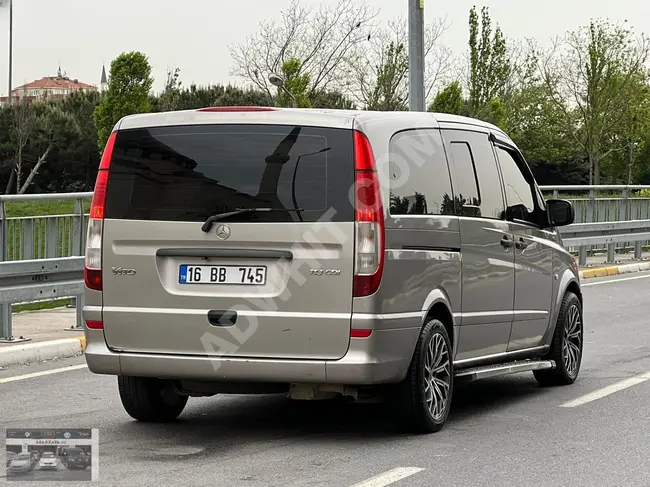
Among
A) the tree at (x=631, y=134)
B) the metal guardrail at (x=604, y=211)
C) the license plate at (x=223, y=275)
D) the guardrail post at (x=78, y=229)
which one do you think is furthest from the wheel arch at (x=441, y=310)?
the tree at (x=631, y=134)

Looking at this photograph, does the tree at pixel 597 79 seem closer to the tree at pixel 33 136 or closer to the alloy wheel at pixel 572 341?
the tree at pixel 33 136

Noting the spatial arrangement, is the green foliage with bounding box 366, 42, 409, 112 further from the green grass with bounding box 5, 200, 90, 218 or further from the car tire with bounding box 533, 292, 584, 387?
the car tire with bounding box 533, 292, 584, 387

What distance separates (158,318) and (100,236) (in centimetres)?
59

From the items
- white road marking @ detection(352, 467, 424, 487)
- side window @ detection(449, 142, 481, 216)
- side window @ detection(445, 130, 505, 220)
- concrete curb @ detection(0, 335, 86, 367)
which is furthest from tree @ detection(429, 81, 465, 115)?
white road marking @ detection(352, 467, 424, 487)

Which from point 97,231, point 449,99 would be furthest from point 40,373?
point 449,99

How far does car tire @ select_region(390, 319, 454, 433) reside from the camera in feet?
23.2

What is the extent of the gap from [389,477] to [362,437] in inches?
46.4

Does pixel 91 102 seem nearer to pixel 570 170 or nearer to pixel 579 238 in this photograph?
pixel 570 170

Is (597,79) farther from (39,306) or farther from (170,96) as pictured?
(39,306)

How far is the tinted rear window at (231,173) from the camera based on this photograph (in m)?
6.74

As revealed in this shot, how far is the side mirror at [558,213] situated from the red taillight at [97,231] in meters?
3.30

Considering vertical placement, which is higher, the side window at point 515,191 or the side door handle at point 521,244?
the side window at point 515,191

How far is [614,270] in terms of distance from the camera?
21141mm

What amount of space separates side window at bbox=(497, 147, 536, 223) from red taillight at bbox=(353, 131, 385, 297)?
1.93 meters
